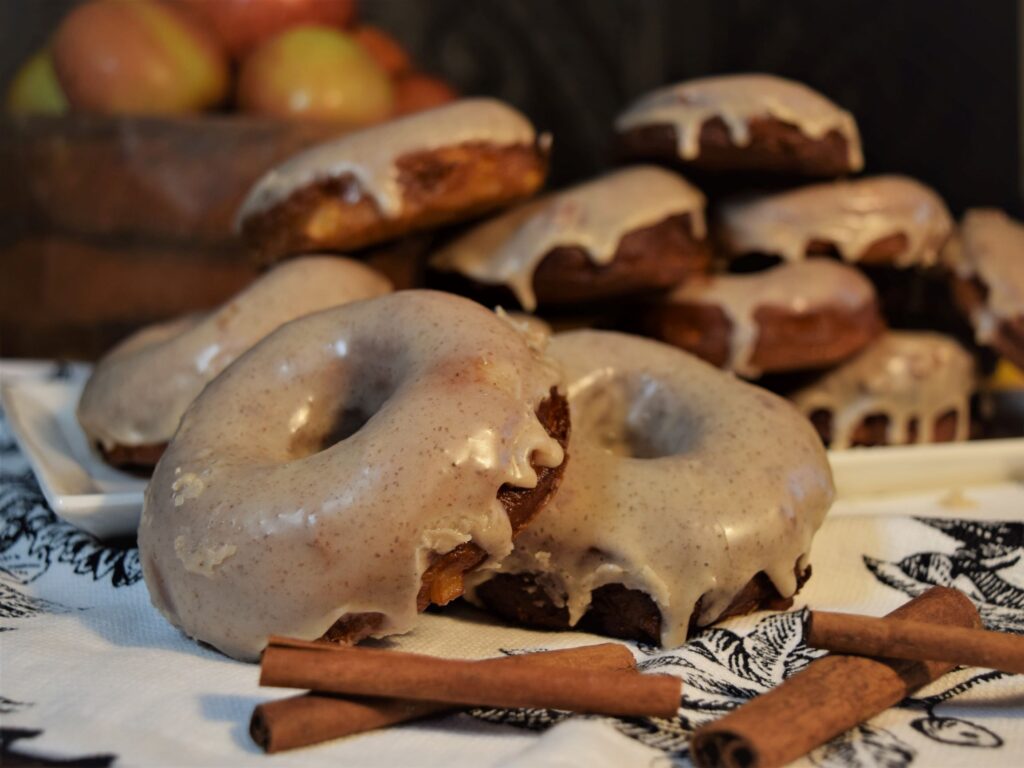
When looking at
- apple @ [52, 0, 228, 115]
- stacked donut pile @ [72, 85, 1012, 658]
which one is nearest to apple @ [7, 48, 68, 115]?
apple @ [52, 0, 228, 115]

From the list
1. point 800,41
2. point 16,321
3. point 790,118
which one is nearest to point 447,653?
point 790,118

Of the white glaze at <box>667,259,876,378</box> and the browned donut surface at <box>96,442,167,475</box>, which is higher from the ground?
the white glaze at <box>667,259,876,378</box>

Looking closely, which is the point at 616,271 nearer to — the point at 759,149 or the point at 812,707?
the point at 759,149

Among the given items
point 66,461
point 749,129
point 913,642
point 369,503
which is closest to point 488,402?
point 369,503

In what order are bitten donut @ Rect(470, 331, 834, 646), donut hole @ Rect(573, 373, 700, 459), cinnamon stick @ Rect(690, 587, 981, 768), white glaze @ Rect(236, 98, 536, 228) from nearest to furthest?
cinnamon stick @ Rect(690, 587, 981, 768) < bitten donut @ Rect(470, 331, 834, 646) < donut hole @ Rect(573, 373, 700, 459) < white glaze @ Rect(236, 98, 536, 228)

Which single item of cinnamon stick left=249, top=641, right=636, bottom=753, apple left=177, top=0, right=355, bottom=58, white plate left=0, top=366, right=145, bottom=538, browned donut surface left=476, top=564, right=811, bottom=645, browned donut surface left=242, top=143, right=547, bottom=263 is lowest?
white plate left=0, top=366, right=145, bottom=538

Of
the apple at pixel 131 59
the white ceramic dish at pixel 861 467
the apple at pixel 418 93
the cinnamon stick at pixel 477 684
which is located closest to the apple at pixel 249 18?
the apple at pixel 131 59

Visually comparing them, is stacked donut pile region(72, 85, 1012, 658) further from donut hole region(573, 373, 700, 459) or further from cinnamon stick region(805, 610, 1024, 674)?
cinnamon stick region(805, 610, 1024, 674)

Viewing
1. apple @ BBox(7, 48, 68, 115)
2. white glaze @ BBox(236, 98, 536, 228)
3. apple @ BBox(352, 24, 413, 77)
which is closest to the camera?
white glaze @ BBox(236, 98, 536, 228)
